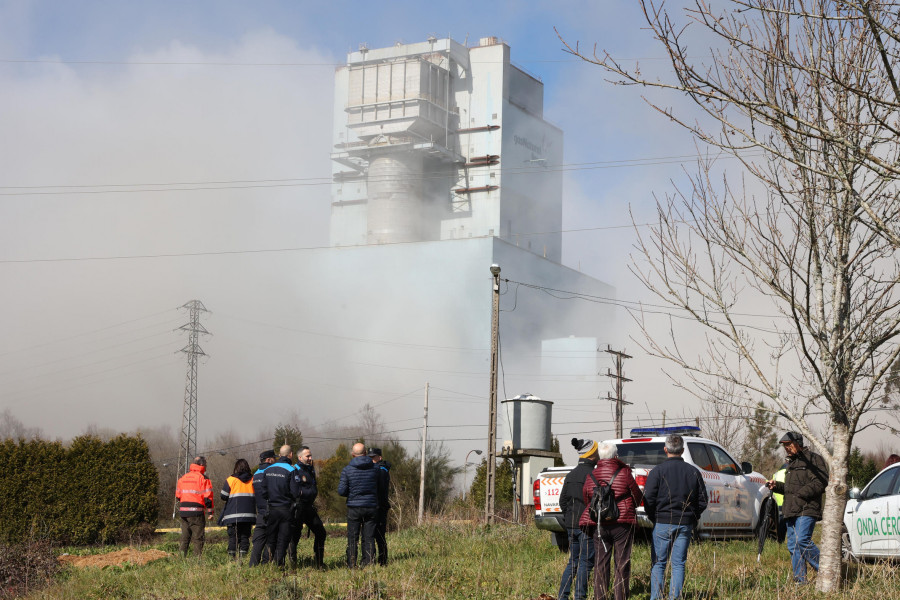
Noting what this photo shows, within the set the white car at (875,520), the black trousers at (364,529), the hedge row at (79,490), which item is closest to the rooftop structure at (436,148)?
the hedge row at (79,490)

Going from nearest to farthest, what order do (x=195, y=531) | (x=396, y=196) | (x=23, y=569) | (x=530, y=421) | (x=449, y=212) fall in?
(x=23, y=569)
(x=195, y=531)
(x=530, y=421)
(x=396, y=196)
(x=449, y=212)

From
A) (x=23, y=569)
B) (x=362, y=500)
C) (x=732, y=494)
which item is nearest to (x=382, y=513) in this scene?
(x=362, y=500)

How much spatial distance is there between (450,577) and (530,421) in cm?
1525

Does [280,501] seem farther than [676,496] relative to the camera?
Yes

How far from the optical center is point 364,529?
11.5 metres

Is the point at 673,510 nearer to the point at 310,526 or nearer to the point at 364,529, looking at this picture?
the point at 364,529

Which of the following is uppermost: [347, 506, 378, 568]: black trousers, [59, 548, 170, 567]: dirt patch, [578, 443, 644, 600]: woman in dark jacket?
[578, 443, 644, 600]: woman in dark jacket

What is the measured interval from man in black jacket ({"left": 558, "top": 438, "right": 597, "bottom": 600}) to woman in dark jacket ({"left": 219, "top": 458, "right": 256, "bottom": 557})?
5904mm

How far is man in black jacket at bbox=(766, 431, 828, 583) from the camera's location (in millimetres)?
9484

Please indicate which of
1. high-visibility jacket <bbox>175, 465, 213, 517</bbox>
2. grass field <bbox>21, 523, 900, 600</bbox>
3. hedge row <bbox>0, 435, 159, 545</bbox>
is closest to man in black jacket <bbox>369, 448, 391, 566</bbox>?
grass field <bbox>21, 523, 900, 600</bbox>

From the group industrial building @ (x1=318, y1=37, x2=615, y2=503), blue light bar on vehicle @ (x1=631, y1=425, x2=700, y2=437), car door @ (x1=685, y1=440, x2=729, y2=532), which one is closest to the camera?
car door @ (x1=685, y1=440, x2=729, y2=532)

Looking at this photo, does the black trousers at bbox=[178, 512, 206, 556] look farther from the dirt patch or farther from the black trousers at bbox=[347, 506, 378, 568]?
the black trousers at bbox=[347, 506, 378, 568]

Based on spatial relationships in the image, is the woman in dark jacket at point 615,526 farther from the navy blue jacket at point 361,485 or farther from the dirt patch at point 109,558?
the dirt patch at point 109,558

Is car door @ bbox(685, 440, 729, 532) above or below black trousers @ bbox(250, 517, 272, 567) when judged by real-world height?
above
